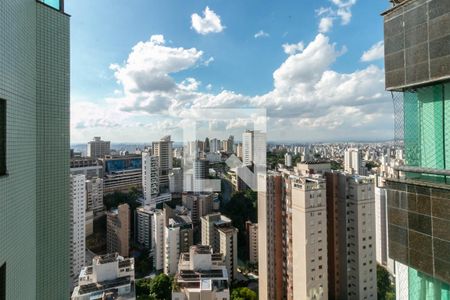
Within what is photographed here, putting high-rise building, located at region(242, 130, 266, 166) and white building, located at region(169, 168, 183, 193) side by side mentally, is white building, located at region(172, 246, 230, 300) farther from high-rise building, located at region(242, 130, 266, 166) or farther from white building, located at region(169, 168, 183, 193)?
white building, located at region(169, 168, 183, 193)

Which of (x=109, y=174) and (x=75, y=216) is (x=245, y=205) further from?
(x=109, y=174)

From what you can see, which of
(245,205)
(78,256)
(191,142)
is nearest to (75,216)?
(78,256)

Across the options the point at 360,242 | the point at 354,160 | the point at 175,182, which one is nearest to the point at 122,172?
→ the point at 175,182

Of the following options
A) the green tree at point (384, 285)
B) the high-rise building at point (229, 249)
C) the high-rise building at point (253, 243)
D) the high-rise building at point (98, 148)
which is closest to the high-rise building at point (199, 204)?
the high-rise building at point (253, 243)

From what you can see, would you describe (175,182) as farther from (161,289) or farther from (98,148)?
(98,148)

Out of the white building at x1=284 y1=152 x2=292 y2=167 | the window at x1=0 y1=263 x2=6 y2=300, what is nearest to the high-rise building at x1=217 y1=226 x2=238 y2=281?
the white building at x1=284 y1=152 x2=292 y2=167
